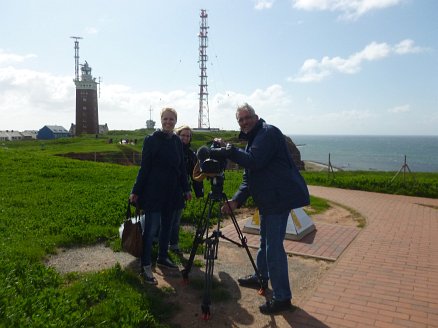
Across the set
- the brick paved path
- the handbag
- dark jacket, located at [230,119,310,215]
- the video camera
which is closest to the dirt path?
the brick paved path

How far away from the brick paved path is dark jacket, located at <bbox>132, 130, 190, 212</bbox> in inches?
84.7

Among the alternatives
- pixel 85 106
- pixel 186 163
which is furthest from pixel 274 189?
pixel 85 106

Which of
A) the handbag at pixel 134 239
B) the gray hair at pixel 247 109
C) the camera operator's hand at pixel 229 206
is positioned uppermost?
the gray hair at pixel 247 109

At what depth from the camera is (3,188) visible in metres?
11.1

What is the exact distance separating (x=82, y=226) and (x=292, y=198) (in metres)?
4.43

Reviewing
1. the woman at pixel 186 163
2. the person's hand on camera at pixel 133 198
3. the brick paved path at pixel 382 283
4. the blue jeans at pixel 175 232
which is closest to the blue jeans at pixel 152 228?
the person's hand on camera at pixel 133 198

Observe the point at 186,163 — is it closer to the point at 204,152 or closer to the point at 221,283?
the point at 221,283

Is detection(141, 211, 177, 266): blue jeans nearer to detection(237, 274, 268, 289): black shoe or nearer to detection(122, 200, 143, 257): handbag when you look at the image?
detection(122, 200, 143, 257): handbag

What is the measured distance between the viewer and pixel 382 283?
5.16 m

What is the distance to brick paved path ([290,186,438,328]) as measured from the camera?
13.8ft

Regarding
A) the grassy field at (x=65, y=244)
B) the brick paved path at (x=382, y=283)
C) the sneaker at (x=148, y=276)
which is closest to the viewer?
the grassy field at (x=65, y=244)

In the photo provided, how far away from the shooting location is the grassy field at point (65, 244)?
3.83 meters

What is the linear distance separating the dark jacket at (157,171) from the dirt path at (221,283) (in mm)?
1030

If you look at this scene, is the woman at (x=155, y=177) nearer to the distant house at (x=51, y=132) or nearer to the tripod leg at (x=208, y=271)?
the tripod leg at (x=208, y=271)
